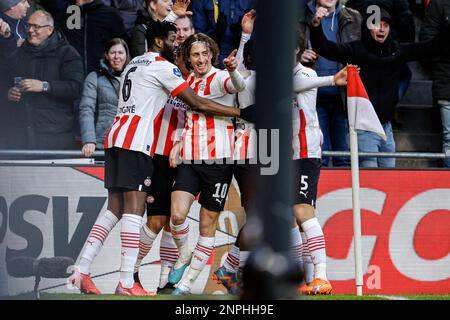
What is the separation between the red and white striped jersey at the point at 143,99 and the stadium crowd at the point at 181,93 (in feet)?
0.04

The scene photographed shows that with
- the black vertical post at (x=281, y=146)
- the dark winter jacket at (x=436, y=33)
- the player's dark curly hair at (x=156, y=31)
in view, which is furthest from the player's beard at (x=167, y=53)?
the black vertical post at (x=281, y=146)

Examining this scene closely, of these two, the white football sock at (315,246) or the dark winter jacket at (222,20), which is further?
the dark winter jacket at (222,20)

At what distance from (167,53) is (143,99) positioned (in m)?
0.62

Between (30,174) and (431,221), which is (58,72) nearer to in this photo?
(30,174)

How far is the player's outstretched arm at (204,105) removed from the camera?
8.34 m

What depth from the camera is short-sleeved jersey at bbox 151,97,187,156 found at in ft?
29.3

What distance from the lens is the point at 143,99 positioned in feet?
27.9

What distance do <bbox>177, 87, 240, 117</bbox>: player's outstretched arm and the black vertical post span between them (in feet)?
19.9

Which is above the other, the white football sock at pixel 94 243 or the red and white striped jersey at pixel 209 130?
the red and white striped jersey at pixel 209 130

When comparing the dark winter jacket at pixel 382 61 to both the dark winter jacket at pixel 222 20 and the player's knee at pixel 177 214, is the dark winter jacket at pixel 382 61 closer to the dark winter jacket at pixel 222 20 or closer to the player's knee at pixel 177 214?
the dark winter jacket at pixel 222 20

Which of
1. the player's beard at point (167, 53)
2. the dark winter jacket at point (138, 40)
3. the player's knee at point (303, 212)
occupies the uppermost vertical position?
the dark winter jacket at point (138, 40)

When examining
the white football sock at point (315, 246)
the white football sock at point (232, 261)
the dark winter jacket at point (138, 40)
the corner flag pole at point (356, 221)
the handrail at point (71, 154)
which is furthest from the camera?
the dark winter jacket at point (138, 40)

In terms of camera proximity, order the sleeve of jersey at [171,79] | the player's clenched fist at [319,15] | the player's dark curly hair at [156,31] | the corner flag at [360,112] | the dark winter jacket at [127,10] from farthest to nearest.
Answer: the dark winter jacket at [127,10] < the player's clenched fist at [319,15] < the corner flag at [360,112] < the player's dark curly hair at [156,31] < the sleeve of jersey at [171,79]
